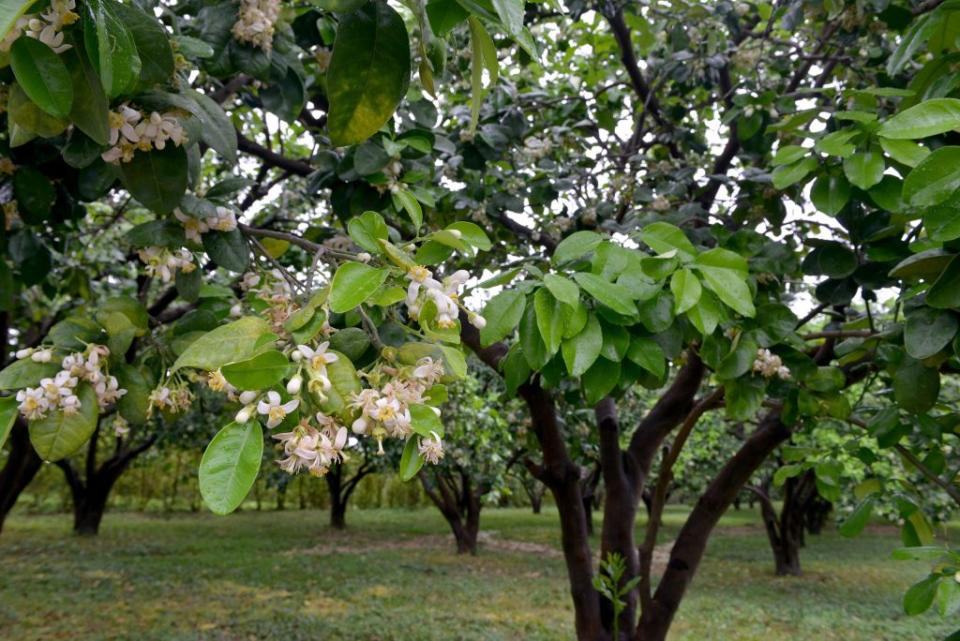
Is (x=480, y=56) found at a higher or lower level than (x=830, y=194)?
lower

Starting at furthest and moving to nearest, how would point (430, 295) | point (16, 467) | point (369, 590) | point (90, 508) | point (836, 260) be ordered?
point (90, 508)
point (369, 590)
point (16, 467)
point (836, 260)
point (430, 295)

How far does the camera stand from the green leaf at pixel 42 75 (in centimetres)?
83

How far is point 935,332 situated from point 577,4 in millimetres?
2144

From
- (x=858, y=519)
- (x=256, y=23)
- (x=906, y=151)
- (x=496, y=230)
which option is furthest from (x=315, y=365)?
(x=496, y=230)

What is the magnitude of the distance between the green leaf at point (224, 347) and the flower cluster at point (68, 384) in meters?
0.35

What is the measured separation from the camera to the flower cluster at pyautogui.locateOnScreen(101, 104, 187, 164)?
1203 millimetres

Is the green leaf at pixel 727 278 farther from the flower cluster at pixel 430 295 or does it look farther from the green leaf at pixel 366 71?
the green leaf at pixel 366 71

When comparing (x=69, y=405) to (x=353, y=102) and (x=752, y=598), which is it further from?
(x=752, y=598)

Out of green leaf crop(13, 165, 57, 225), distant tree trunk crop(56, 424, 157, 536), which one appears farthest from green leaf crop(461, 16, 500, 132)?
distant tree trunk crop(56, 424, 157, 536)

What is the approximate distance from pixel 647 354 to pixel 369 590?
8337 millimetres

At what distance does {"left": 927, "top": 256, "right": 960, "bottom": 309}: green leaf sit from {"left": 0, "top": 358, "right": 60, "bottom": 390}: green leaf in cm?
157

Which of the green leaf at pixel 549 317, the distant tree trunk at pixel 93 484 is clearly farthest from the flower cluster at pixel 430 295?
the distant tree trunk at pixel 93 484

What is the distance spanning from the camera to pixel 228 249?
5.11ft

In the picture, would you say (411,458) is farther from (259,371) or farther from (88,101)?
(88,101)
